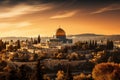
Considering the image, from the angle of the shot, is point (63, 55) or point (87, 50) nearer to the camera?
point (63, 55)

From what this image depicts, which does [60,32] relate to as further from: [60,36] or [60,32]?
[60,36]

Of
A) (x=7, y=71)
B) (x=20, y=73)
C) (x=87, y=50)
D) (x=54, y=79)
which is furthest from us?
(x=87, y=50)

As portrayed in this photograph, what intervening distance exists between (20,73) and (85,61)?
26663mm

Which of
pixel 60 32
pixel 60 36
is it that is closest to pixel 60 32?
pixel 60 32

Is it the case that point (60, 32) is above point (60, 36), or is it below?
above

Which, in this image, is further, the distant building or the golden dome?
the golden dome

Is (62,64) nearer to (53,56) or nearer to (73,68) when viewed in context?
(73,68)

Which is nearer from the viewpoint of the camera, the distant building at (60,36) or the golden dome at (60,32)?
the distant building at (60,36)

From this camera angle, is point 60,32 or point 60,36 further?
point 60,36

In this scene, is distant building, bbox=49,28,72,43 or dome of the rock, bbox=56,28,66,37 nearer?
distant building, bbox=49,28,72,43

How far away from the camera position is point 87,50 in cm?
9988

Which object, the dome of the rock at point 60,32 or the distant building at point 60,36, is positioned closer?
the distant building at point 60,36

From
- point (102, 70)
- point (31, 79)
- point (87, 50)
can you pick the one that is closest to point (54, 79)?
point (102, 70)

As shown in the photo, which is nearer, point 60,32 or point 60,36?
point 60,32
